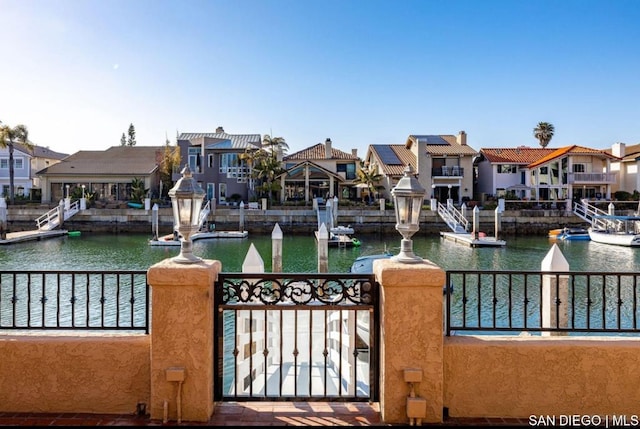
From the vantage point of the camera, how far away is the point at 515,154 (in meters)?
44.5

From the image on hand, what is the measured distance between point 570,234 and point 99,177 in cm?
4278

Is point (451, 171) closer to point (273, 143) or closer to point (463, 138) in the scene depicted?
point (463, 138)

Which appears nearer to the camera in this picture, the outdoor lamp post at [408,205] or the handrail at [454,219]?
the outdoor lamp post at [408,205]

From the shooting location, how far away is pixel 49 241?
95.9ft

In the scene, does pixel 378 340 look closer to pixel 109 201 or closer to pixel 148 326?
pixel 148 326

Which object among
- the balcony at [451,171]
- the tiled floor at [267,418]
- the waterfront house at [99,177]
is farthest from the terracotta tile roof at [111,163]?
the tiled floor at [267,418]

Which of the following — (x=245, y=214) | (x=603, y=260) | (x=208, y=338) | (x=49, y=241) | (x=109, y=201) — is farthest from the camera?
(x=109, y=201)

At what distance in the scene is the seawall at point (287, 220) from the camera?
35.6 m

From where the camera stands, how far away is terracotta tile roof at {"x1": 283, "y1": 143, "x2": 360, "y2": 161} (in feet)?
149

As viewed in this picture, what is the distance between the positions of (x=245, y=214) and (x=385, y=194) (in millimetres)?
14576

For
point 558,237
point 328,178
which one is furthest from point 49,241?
point 558,237

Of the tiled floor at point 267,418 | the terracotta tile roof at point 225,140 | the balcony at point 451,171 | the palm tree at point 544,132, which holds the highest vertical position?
the palm tree at point 544,132

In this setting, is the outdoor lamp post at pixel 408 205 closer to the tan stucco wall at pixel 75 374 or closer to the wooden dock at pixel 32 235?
the tan stucco wall at pixel 75 374

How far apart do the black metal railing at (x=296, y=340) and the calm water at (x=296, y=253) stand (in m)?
11.9
